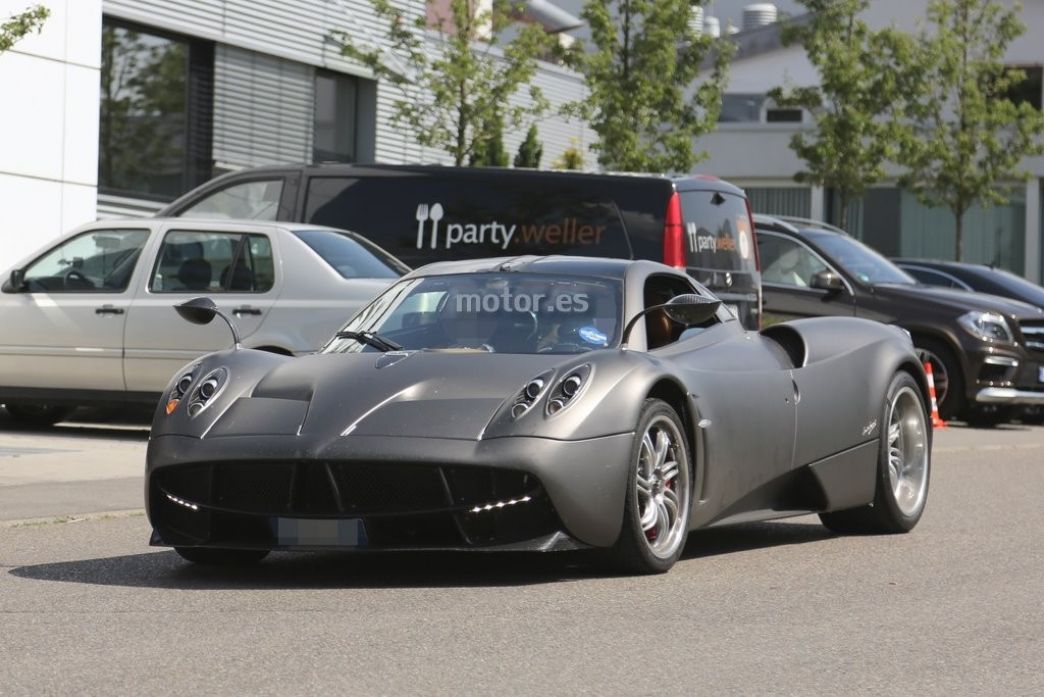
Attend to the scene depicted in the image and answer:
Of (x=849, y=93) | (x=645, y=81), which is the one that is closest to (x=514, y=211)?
(x=645, y=81)

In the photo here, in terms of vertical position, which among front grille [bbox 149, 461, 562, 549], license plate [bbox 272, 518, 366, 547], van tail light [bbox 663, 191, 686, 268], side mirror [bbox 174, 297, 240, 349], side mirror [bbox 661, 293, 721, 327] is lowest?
license plate [bbox 272, 518, 366, 547]

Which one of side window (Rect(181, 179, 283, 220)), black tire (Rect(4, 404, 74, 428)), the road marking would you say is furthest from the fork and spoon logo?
the road marking

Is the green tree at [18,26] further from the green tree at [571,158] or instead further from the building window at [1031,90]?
the building window at [1031,90]

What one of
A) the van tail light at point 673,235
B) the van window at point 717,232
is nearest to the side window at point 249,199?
the van tail light at point 673,235

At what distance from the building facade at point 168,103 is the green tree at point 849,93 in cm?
656

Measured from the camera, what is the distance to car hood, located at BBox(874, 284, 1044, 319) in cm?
1947

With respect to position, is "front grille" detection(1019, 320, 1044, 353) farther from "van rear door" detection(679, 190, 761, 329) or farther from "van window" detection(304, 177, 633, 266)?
"van window" detection(304, 177, 633, 266)

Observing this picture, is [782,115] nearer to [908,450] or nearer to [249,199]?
[249,199]

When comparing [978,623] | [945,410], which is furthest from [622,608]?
[945,410]

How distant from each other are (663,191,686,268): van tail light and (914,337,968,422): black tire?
511 centimetres

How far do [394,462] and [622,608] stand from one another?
37.3 inches

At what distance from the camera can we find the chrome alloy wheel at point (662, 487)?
24.5 feet

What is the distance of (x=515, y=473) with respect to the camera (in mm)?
7027

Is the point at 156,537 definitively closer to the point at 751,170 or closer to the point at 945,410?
the point at 945,410
